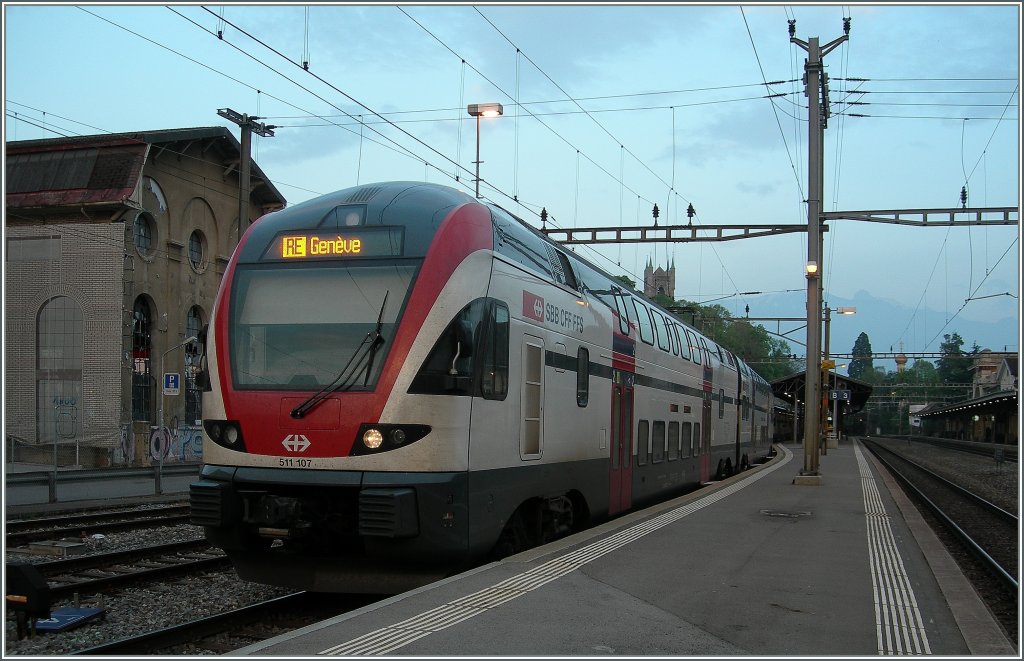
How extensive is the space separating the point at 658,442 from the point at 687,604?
903 centimetres

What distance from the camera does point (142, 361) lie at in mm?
30328

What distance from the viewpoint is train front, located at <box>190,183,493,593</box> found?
8.08 m

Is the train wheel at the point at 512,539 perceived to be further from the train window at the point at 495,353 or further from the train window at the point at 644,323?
the train window at the point at 644,323

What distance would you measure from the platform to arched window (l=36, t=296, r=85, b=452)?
23015 mm

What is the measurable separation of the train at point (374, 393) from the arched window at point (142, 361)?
22866 mm

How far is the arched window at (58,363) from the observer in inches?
1157

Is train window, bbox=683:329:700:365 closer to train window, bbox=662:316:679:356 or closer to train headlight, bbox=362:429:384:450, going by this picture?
train window, bbox=662:316:679:356

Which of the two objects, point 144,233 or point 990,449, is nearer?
point 144,233

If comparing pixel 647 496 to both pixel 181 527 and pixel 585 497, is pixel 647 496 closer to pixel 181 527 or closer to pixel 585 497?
pixel 585 497

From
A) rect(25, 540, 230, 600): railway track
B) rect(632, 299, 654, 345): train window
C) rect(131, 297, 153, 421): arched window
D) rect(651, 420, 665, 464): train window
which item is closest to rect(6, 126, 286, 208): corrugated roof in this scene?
rect(131, 297, 153, 421): arched window

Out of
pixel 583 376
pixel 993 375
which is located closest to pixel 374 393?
pixel 583 376

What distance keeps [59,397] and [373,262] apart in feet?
80.6

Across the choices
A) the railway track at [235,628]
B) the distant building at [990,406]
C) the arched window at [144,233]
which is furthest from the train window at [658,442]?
the distant building at [990,406]

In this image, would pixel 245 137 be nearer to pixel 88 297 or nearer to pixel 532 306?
pixel 88 297
